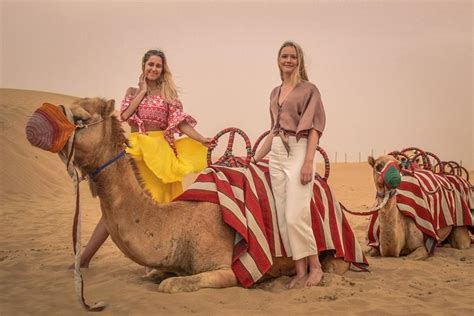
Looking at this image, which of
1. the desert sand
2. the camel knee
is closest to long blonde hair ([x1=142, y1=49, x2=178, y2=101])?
the desert sand

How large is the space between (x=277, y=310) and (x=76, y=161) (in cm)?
188

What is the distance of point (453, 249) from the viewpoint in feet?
26.1

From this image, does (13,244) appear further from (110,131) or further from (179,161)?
(110,131)

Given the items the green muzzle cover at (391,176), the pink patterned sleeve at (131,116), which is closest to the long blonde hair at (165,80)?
the pink patterned sleeve at (131,116)

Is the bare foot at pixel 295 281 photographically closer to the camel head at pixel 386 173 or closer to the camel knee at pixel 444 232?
the camel head at pixel 386 173

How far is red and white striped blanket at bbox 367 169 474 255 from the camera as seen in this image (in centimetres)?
702

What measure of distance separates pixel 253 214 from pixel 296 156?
652 millimetres

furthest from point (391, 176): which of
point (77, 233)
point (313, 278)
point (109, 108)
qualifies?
point (77, 233)

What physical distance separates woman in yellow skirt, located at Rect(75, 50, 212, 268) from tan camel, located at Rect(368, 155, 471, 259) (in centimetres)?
221

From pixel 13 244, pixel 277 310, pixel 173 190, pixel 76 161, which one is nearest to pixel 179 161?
pixel 173 190

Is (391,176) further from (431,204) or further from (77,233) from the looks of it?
(77,233)

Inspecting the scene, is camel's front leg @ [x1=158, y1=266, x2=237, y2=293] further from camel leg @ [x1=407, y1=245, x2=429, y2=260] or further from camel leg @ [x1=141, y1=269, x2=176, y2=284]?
camel leg @ [x1=407, y1=245, x2=429, y2=260]

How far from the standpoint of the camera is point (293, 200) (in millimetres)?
4832

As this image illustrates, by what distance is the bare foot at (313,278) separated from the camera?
15.7ft
